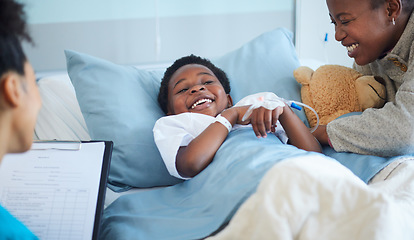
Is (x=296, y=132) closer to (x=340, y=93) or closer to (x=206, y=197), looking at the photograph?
(x=340, y=93)

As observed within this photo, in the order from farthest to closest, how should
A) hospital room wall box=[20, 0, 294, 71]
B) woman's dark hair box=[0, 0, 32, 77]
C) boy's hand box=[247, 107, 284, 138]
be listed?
hospital room wall box=[20, 0, 294, 71] < boy's hand box=[247, 107, 284, 138] < woman's dark hair box=[0, 0, 32, 77]

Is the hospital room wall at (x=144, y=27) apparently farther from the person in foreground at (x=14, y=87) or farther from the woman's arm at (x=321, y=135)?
the person in foreground at (x=14, y=87)

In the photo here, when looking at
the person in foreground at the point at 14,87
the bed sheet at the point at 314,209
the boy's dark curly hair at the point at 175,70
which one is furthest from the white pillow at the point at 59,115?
the bed sheet at the point at 314,209

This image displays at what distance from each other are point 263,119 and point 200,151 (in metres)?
0.21

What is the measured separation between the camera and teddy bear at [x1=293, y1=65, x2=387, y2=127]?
1502mm

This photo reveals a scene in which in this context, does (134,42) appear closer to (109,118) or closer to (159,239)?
(109,118)

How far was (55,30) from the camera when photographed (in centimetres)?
235

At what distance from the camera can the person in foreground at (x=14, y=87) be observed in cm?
74

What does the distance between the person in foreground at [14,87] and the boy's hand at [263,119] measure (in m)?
0.63

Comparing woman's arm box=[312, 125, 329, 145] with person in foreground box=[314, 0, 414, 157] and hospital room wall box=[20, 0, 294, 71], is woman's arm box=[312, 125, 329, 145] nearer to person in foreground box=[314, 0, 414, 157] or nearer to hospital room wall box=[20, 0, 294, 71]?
person in foreground box=[314, 0, 414, 157]

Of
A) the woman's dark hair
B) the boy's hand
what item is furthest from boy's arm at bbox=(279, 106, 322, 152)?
the woman's dark hair

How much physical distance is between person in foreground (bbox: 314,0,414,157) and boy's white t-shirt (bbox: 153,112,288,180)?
0.21 metres

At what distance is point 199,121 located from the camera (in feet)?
4.59

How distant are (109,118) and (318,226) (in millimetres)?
903
